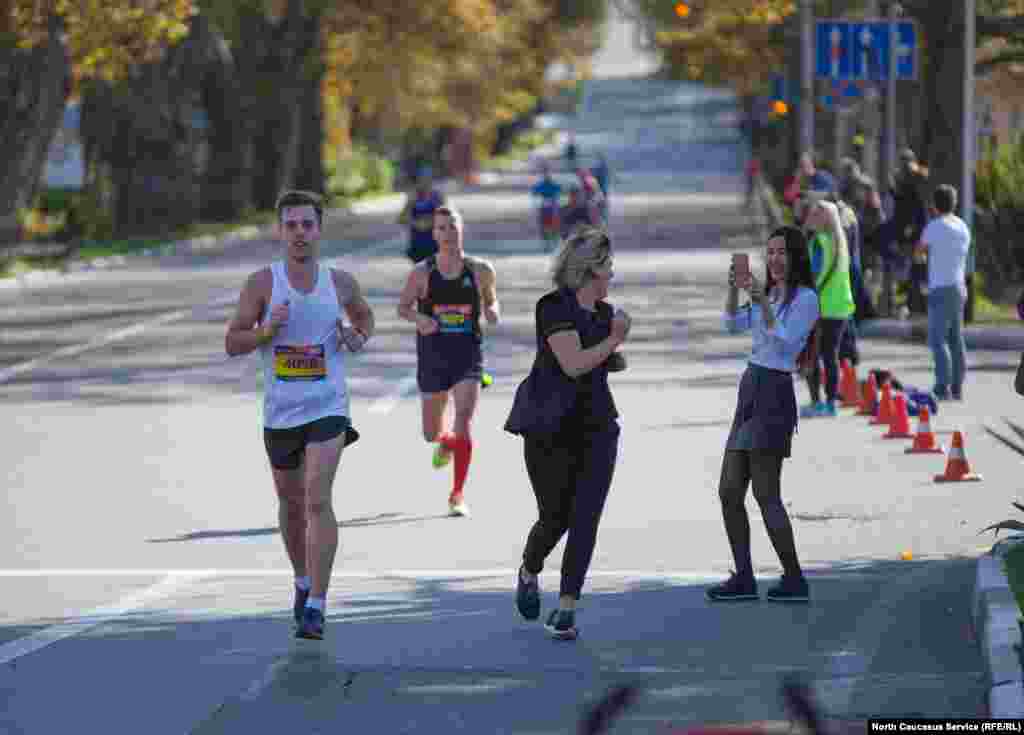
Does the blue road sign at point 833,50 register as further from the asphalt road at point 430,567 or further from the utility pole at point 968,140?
the asphalt road at point 430,567

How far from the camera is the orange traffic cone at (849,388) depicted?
1805 cm

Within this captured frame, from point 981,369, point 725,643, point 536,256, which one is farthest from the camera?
A: point 536,256

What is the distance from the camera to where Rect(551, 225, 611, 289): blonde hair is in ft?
29.9

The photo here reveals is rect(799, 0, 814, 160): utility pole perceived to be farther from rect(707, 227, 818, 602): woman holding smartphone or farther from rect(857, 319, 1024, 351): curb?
rect(707, 227, 818, 602): woman holding smartphone

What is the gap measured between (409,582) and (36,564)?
6.23 ft

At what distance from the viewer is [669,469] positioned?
14625 millimetres

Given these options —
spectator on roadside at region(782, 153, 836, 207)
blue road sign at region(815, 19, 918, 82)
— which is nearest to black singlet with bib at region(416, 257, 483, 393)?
spectator on roadside at region(782, 153, 836, 207)

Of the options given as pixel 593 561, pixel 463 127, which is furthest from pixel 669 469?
Answer: pixel 463 127

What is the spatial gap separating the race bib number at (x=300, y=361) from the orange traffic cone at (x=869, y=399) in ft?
29.2

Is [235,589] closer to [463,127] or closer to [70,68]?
[70,68]

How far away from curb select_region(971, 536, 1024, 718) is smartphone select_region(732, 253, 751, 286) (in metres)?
1.58

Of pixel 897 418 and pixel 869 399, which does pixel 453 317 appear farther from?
pixel 869 399

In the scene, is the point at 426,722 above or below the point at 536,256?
above

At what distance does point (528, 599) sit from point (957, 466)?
5.06 m
